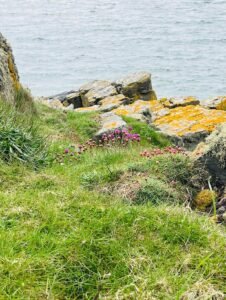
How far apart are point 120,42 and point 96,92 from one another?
20.4 meters

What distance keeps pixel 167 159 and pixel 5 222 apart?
4154 millimetres

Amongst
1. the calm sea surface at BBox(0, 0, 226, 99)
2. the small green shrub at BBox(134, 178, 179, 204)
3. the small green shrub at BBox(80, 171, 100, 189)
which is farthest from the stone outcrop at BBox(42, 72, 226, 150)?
the small green shrub at BBox(80, 171, 100, 189)

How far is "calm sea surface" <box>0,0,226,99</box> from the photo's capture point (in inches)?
1373

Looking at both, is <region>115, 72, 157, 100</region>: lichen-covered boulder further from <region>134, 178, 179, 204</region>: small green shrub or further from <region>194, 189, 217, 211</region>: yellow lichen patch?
<region>134, 178, 179, 204</region>: small green shrub

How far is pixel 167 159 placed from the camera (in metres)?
9.12

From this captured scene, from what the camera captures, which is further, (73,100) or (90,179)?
(73,100)

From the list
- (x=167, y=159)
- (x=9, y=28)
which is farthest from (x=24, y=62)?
(x=167, y=159)

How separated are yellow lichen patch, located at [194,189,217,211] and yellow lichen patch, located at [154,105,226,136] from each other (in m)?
7.81

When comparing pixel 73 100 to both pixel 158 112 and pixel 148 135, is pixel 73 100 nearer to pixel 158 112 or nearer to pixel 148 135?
pixel 158 112

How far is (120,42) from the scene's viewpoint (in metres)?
43.8

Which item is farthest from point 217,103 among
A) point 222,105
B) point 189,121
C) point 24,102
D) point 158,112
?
point 24,102

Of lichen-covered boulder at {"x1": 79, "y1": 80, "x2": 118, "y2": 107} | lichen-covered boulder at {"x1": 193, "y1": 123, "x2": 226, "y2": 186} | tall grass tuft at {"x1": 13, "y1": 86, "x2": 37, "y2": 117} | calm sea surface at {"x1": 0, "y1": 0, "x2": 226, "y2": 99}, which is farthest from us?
calm sea surface at {"x1": 0, "y1": 0, "x2": 226, "y2": 99}

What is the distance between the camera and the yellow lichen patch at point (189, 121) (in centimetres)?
1631

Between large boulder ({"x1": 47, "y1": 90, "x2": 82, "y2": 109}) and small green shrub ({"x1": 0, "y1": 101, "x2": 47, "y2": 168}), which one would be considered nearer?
small green shrub ({"x1": 0, "y1": 101, "x2": 47, "y2": 168})
